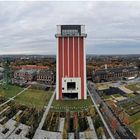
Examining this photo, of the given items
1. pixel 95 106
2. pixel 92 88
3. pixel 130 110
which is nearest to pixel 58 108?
pixel 95 106

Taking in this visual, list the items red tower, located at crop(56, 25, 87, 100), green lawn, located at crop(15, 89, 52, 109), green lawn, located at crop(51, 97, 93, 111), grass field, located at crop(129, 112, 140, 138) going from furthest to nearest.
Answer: red tower, located at crop(56, 25, 87, 100)
green lawn, located at crop(15, 89, 52, 109)
green lawn, located at crop(51, 97, 93, 111)
grass field, located at crop(129, 112, 140, 138)

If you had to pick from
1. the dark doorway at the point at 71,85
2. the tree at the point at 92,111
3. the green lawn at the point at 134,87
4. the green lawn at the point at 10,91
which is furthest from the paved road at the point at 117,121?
the green lawn at the point at 10,91

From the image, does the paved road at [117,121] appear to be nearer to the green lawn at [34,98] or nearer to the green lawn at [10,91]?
the green lawn at [34,98]

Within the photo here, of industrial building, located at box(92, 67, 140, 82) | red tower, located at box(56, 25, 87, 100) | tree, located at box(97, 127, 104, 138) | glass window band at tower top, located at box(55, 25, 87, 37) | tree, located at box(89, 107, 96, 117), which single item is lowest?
tree, located at box(97, 127, 104, 138)

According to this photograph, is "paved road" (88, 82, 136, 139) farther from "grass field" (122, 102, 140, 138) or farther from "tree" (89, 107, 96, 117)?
"tree" (89, 107, 96, 117)

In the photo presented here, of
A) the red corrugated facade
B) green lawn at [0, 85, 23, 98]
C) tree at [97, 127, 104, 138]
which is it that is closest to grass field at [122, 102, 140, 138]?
tree at [97, 127, 104, 138]

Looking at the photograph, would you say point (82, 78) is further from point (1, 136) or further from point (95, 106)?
point (1, 136)
